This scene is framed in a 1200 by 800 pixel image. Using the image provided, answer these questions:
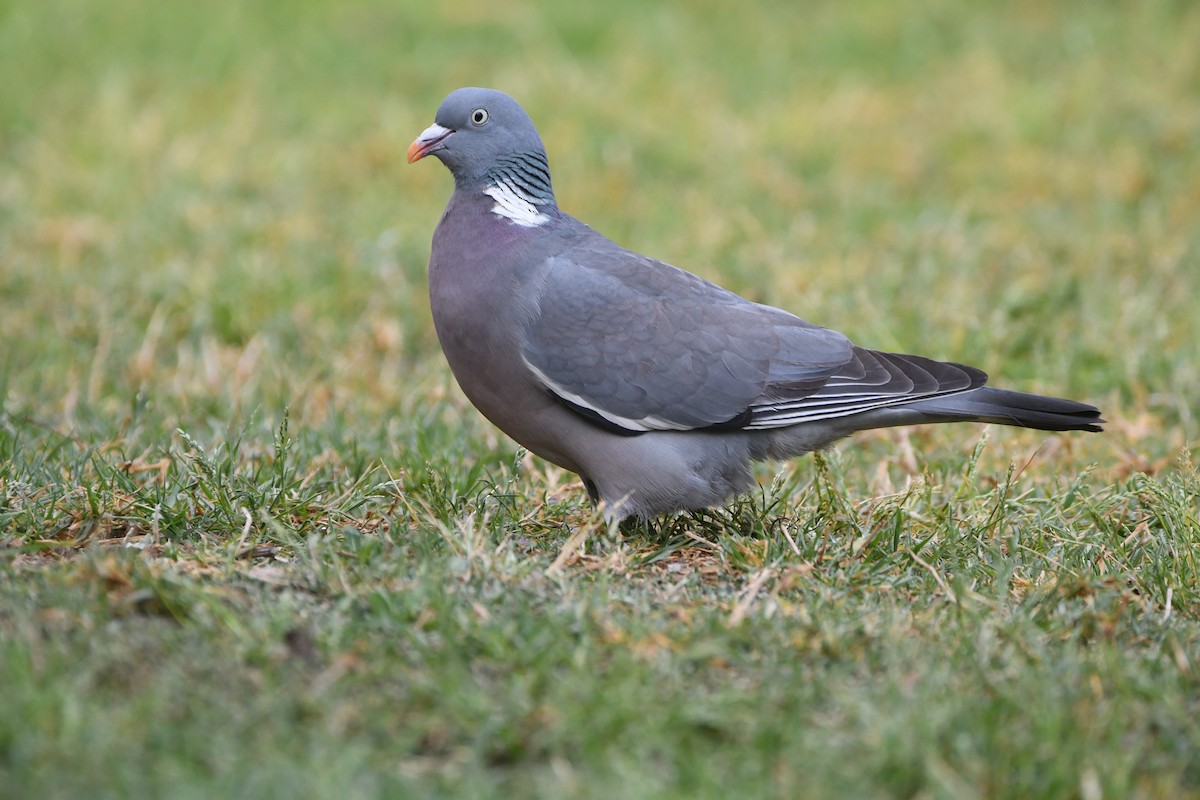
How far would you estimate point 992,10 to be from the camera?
10883mm

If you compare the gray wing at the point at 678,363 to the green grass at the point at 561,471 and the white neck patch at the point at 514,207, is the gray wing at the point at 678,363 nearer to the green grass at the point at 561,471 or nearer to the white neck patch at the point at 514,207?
the white neck patch at the point at 514,207

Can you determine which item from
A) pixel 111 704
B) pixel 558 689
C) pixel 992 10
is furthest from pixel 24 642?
pixel 992 10

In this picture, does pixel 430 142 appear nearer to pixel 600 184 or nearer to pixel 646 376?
pixel 646 376

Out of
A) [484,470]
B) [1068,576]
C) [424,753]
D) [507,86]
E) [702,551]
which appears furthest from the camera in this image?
[507,86]

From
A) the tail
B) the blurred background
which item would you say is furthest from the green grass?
the tail

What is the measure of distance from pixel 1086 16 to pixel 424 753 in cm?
981

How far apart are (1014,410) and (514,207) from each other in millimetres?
1618

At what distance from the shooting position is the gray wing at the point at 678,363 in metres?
3.93

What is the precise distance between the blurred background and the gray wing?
117cm

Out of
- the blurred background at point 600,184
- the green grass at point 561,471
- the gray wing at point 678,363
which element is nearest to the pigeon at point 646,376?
the gray wing at point 678,363

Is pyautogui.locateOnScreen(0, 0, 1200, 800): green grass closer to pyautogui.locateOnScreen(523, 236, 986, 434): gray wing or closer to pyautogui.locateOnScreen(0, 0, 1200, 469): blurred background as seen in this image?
pyautogui.locateOnScreen(0, 0, 1200, 469): blurred background

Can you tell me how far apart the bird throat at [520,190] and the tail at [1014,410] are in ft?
4.22

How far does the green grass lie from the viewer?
2648 mm

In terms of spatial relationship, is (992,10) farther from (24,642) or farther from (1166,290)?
(24,642)
